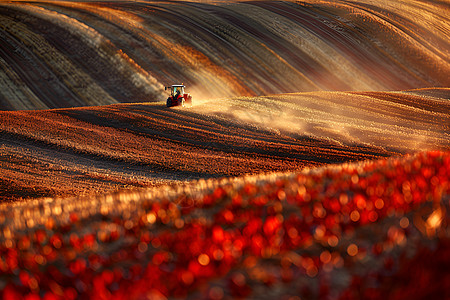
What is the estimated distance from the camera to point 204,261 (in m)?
4.70

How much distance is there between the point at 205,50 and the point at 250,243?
37183mm

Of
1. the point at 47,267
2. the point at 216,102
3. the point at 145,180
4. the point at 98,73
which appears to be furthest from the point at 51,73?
the point at 47,267

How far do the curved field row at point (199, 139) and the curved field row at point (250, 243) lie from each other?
7993 mm

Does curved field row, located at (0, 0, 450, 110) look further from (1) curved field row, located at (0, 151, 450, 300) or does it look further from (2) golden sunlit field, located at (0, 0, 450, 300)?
(1) curved field row, located at (0, 151, 450, 300)

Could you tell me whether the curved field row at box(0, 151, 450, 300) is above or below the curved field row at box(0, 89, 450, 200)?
below

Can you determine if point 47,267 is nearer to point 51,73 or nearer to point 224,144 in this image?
point 224,144

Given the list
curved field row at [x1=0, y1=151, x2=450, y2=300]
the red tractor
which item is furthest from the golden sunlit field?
the red tractor

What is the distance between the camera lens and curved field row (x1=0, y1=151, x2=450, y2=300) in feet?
13.8

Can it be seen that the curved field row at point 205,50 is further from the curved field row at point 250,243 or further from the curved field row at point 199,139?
the curved field row at point 250,243

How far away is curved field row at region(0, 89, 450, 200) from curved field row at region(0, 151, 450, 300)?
7993 millimetres

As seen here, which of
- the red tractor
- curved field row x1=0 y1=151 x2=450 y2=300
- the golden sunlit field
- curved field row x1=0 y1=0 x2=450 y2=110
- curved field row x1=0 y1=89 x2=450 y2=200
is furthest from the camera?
curved field row x1=0 y1=0 x2=450 y2=110

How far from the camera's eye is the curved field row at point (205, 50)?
114 ft

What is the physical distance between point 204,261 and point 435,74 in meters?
44.6

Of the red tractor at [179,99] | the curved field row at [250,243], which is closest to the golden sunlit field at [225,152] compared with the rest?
the curved field row at [250,243]
